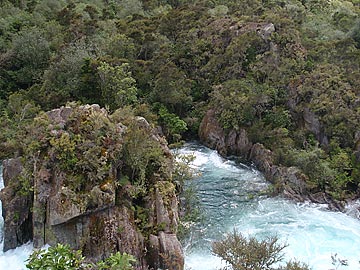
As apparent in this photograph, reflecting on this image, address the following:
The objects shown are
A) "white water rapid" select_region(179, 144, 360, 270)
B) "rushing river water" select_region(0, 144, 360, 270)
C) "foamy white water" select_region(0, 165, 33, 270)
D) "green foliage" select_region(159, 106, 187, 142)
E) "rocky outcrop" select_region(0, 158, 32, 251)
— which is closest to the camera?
"foamy white water" select_region(0, 165, 33, 270)

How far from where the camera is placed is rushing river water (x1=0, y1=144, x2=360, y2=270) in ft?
56.6

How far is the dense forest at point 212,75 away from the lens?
84.6ft

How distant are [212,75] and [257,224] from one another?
15662mm

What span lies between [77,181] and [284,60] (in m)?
20.2

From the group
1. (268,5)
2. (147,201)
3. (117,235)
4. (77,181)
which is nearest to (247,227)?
(147,201)

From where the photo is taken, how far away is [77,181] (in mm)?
15945

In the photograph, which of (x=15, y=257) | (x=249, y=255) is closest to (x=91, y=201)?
(x=15, y=257)

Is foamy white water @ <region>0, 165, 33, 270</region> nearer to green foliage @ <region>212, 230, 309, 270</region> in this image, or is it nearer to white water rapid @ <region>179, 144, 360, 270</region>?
white water rapid @ <region>179, 144, 360, 270</region>

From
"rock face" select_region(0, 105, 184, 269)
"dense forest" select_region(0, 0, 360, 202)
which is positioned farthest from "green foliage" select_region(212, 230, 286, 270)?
"dense forest" select_region(0, 0, 360, 202)

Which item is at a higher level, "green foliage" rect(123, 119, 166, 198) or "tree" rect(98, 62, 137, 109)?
"tree" rect(98, 62, 137, 109)

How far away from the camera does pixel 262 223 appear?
20.4m

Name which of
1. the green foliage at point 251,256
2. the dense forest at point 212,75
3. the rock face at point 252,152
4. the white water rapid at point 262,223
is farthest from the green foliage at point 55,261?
the rock face at point 252,152

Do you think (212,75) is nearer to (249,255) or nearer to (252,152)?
(252,152)

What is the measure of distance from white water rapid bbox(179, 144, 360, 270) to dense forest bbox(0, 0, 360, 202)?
90.2 inches
